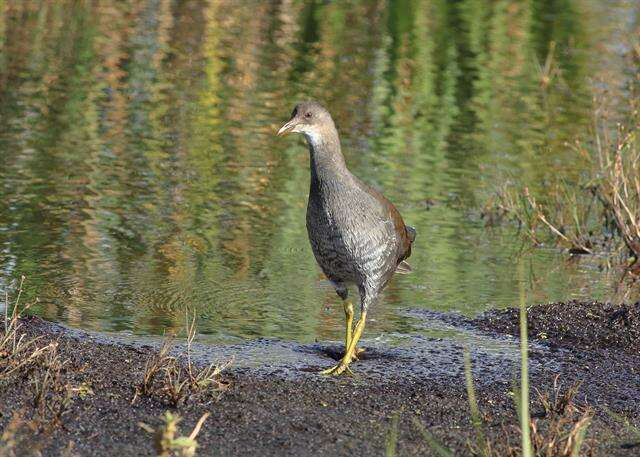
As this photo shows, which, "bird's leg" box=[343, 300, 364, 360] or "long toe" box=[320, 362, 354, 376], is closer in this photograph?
"long toe" box=[320, 362, 354, 376]

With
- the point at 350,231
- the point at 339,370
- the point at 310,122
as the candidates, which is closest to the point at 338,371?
the point at 339,370

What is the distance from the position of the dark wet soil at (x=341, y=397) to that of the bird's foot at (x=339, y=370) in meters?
0.10

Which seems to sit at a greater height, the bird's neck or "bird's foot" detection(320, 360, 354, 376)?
the bird's neck

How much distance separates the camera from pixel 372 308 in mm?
8797

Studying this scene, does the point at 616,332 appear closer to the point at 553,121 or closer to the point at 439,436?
the point at 439,436

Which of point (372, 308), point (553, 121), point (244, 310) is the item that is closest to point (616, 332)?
point (372, 308)

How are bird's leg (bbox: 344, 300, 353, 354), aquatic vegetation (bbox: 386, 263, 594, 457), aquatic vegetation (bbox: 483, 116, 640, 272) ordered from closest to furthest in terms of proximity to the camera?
1. aquatic vegetation (bbox: 386, 263, 594, 457)
2. bird's leg (bbox: 344, 300, 353, 354)
3. aquatic vegetation (bbox: 483, 116, 640, 272)

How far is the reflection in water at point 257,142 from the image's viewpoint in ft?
29.8

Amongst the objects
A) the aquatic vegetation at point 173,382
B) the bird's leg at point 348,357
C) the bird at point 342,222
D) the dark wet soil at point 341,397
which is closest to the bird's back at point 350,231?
the bird at point 342,222

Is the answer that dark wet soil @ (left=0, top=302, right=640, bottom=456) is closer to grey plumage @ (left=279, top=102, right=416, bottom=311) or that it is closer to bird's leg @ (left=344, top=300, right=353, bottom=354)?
bird's leg @ (left=344, top=300, right=353, bottom=354)

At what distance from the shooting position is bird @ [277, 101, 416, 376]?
7307 mm

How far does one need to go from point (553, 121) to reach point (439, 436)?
1008 centimetres

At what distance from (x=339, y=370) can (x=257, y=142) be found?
6879 millimetres

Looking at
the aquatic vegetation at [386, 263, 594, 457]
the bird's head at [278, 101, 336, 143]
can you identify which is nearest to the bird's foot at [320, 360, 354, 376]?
the aquatic vegetation at [386, 263, 594, 457]
